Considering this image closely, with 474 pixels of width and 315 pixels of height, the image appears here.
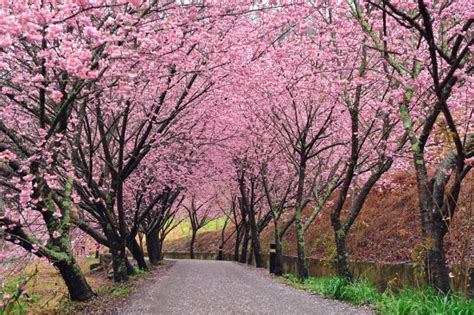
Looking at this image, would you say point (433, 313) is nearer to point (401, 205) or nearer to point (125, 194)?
point (401, 205)

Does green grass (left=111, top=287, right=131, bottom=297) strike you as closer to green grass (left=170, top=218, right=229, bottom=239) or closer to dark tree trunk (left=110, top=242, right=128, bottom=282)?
dark tree trunk (left=110, top=242, right=128, bottom=282)

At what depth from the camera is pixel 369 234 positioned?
50.9 feet

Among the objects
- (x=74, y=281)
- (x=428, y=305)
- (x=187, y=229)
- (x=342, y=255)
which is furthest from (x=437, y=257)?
(x=187, y=229)

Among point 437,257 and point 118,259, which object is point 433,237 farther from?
point 118,259

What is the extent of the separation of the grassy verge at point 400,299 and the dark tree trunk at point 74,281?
553 centimetres

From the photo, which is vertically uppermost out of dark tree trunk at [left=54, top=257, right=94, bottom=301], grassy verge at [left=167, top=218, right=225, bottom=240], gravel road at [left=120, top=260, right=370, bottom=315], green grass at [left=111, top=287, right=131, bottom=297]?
grassy verge at [left=167, top=218, right=225, bottom=240]

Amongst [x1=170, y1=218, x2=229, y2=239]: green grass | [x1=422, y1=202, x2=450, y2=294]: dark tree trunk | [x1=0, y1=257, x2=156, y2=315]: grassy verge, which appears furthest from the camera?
[x1=170, y1=218, x2=229, y2=239]: green grass

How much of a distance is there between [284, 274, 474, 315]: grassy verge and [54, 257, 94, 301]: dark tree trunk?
18.1 ft

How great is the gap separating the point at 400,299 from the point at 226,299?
4.24 meters

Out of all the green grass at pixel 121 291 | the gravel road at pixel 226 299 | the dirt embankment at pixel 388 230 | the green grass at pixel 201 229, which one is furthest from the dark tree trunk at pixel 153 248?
the green grass at pixel 201 229

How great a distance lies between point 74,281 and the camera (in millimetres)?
9078

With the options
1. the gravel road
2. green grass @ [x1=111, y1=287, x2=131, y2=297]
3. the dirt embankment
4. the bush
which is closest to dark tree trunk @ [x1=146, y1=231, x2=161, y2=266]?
the dirt embankment

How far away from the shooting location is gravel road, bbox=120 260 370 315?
29.0 feet

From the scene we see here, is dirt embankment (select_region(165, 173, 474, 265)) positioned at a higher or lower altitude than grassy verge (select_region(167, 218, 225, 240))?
lower
